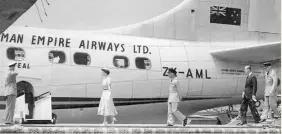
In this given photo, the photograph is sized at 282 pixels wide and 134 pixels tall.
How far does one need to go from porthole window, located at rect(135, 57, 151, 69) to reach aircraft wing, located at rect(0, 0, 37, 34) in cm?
936

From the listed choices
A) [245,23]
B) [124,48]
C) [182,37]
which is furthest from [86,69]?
[245,23]

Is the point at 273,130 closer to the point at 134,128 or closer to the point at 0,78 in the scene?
the point at 134,128

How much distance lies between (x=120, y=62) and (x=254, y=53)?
4566 mm

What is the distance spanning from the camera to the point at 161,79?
17062 mm

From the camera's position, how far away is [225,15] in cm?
1928

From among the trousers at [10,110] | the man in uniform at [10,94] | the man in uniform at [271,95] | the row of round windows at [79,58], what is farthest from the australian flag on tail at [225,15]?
the trousers at [10,110]

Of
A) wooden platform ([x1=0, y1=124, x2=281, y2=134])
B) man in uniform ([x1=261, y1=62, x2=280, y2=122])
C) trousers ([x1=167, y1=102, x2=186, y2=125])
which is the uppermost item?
man in uniform ([x1=261, y1=62, x2=280, y2=122])

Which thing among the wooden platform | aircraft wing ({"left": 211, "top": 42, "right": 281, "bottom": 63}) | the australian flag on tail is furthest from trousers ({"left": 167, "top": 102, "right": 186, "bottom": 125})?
the australian flag on tail

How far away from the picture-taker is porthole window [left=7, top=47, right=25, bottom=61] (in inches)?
608

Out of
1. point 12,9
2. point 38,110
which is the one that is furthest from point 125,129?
point 12,9

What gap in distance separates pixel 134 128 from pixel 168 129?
86 cm

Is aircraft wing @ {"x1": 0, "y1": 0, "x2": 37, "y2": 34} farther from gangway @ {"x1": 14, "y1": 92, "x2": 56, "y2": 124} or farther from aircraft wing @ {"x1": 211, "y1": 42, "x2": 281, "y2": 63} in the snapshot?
aircraft wing @ {"x1": 211, "y1": 42, "x2": 281, "y2": 63}

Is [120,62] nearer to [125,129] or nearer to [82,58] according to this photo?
[82,58]

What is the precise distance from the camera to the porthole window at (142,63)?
1689 centimetres
